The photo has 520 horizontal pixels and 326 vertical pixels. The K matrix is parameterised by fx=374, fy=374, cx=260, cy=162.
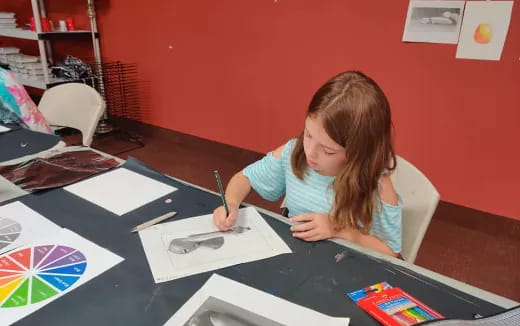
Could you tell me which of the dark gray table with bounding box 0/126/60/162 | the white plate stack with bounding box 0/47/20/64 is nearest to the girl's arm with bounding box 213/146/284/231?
the dark gray table with bounding box 0/126/60/162

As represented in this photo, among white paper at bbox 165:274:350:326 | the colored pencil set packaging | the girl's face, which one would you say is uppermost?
the girl's face

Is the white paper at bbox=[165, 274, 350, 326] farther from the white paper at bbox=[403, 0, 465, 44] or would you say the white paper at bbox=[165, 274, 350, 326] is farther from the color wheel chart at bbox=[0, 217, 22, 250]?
the white paper at bbox=[403, 0, 465, 44]

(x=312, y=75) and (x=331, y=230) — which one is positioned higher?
(x=312, y=75)

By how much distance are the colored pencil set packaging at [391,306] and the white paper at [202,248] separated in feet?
0.57

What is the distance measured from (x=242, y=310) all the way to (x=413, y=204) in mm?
533

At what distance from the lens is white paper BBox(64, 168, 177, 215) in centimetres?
88

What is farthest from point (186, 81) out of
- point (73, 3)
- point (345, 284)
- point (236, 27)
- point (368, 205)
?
point (345, 284)

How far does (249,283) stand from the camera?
64cm

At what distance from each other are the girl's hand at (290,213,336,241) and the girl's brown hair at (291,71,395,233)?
1.8 inches

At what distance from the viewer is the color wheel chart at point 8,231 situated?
2.42ft

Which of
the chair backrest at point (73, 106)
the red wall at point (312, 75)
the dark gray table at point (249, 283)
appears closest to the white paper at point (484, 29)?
the red wall at point (312, 75)

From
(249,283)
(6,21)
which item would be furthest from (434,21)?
(6,21)

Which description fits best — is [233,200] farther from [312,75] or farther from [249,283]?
[312,75]

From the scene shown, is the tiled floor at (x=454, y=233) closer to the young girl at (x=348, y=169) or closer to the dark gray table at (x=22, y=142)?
the young girl at (x=348, y=169)
